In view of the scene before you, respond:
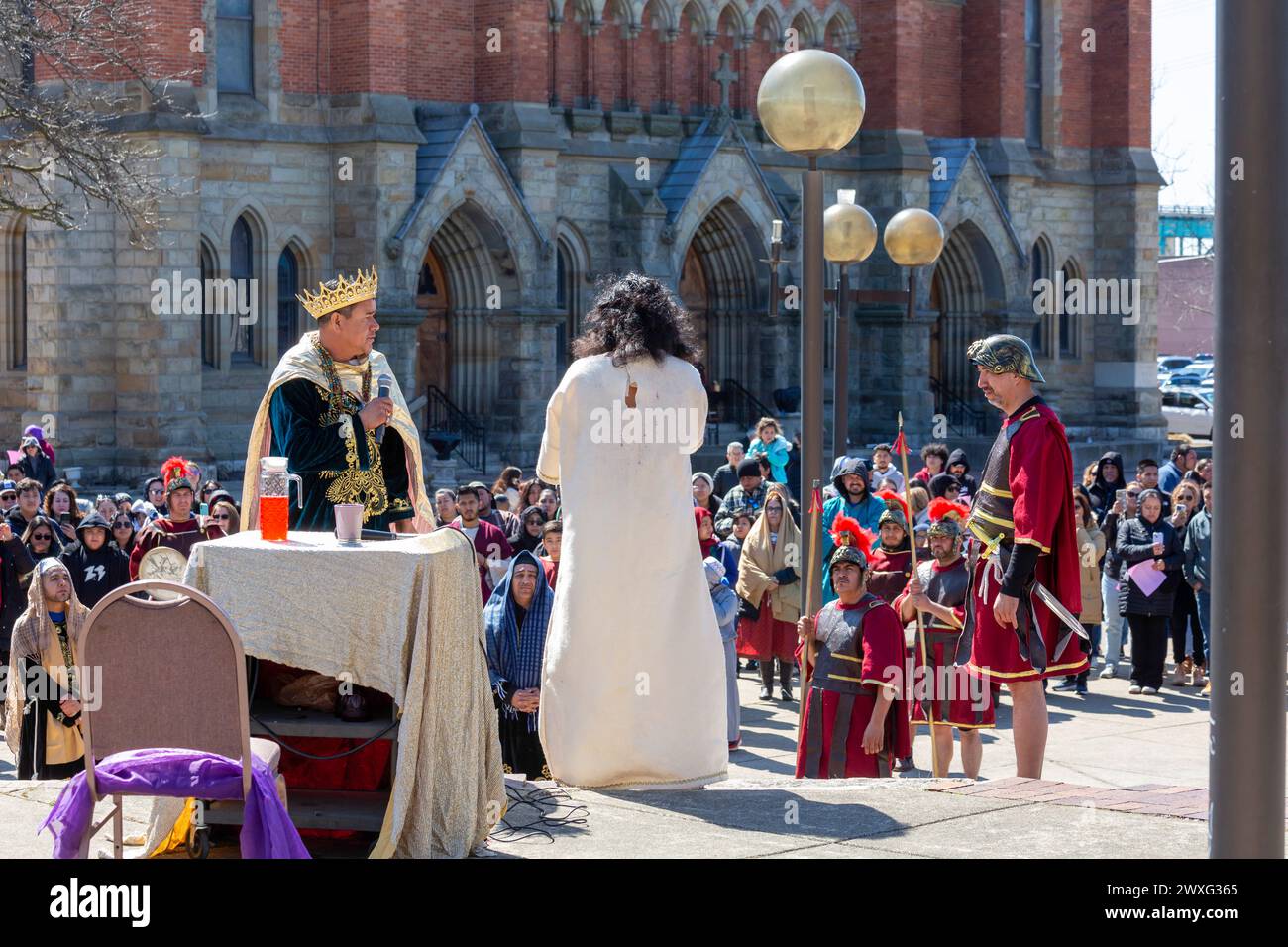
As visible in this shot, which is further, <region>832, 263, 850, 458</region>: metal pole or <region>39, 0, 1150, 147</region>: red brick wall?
<region>39, 0, 1150, 147</region>: red brick wall

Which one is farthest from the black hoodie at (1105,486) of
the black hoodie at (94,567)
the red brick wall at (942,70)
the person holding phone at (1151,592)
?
the red brick wall at (942,70)

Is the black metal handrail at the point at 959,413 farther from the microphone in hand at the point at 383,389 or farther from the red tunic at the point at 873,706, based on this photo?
the microphone in hand at the point at 383,389

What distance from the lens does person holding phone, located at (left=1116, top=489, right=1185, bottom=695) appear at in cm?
1528

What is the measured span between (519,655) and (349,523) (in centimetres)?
344

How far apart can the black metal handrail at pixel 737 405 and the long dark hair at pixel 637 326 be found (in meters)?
24.5

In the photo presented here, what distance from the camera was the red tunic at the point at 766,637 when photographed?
14.6 m

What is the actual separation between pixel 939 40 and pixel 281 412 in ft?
103

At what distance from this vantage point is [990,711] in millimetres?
9945

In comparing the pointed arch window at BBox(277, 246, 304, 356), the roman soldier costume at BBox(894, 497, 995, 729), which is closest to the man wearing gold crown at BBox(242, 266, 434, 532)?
the roman soldier costume at BBox(894, 497, 995, 729)

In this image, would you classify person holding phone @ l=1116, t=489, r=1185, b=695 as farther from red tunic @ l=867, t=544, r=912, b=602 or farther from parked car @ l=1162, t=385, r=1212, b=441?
parked car @ l=1162, t=385, r=1212, b=441

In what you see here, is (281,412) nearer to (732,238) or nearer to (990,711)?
(990,711)

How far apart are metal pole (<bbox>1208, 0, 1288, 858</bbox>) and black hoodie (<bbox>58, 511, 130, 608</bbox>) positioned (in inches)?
368

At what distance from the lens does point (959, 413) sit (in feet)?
116
